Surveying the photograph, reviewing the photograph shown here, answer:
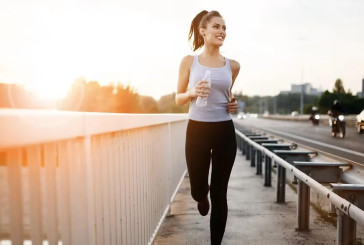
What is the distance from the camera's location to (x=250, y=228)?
4383mm

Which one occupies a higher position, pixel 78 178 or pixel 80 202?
pixel 78 178

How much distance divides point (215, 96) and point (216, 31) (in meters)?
0.63

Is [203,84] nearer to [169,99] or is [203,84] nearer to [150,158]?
[150,158]

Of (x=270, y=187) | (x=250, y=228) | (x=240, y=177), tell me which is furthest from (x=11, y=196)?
(x=240, y=177)

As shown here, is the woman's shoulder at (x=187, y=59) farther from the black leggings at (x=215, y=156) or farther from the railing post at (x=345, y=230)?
the railing post at (x=345, y=230)

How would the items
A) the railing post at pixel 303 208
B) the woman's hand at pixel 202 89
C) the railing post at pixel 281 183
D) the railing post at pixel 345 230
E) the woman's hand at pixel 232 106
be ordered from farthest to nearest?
the railing post at pixel 281 183
the railing post at pixel 303 208
the woman's hand at pixel 232 106
the woman's hand at pixel 202 89
the railing post at pixel 345 230

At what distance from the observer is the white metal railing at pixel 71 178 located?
3.88 ft

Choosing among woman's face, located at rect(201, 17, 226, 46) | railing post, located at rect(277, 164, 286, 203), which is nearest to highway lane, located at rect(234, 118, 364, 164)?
railing post, located at rect(277, 164, 286, 203)

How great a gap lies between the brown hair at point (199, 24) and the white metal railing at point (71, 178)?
44.4 inches

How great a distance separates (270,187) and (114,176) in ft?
16.5

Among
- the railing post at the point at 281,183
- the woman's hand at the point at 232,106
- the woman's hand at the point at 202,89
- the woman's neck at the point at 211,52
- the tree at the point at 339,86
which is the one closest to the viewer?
the woman's hand at the point at 202,89

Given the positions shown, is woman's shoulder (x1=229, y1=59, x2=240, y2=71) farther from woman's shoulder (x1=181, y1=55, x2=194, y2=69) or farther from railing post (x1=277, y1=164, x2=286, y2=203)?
railing post (x1=277, y1=164, x2=286, y2=203)

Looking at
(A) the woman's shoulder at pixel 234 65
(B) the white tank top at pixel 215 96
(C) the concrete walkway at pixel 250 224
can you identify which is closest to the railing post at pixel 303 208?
(C) the concrete walkway at pixel 250 224

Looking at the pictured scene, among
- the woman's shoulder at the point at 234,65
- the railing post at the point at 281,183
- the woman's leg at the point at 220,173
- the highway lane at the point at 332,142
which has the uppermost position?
the woman's shoulder at the point at 234,65
